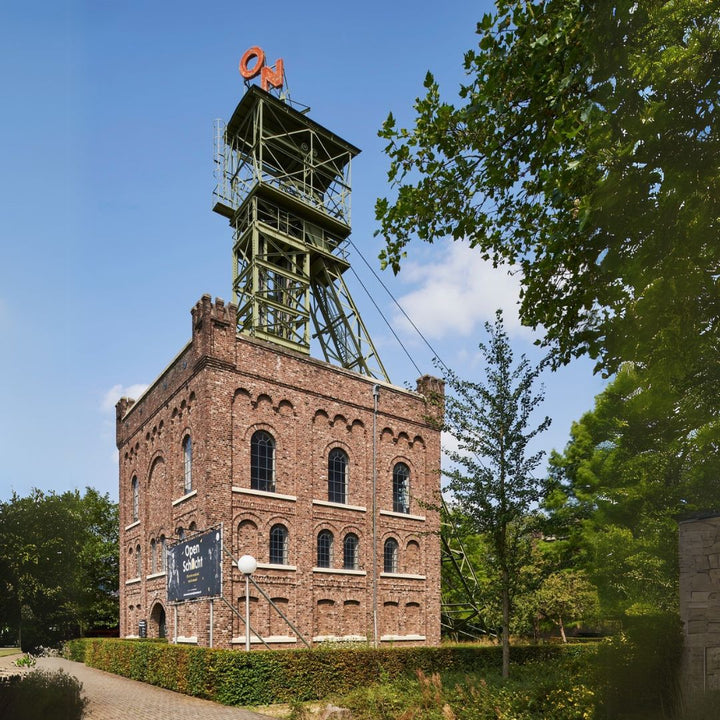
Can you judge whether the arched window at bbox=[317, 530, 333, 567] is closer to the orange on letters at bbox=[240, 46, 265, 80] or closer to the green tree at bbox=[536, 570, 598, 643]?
the green tree at bbox=[536, 570, 598, 643]

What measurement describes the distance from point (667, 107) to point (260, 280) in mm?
24488

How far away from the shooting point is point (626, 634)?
1095 centimetres

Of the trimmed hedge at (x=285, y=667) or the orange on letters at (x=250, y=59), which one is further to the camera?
the orange on letters at (x=250, y=59)

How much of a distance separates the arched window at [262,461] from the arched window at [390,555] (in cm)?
664

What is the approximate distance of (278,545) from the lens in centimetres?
2464

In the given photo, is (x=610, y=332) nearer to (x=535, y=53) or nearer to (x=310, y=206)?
(x=535, y=53)

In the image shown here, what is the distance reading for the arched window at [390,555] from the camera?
2853cm

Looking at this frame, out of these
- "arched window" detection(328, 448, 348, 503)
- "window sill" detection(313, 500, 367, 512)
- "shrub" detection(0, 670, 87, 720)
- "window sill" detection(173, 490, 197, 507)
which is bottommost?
"shrub" detection(0, 670, 87, 720)

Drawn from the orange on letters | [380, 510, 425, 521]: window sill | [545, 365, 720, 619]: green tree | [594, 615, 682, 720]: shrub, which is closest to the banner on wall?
[380, 510, 425, 521]: window sill

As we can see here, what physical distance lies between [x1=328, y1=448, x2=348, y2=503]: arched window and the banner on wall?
677cm

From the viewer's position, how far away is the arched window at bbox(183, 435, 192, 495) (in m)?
25.3

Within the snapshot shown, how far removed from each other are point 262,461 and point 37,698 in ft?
63.7

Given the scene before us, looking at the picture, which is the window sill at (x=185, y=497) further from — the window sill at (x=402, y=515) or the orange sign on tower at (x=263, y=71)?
the orange sign on tower at (x=263, y=71)

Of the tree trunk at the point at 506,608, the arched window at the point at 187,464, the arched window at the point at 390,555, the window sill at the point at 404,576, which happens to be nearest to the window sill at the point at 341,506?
the arched window at the point at 390,555
